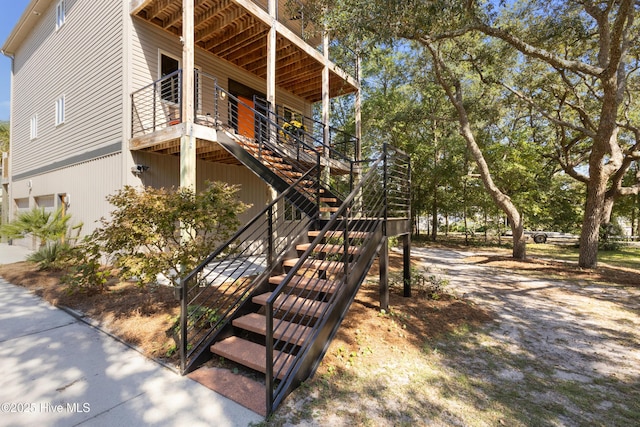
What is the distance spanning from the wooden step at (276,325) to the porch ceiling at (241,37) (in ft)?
22.6

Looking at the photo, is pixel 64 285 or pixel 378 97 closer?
pixel 64 285

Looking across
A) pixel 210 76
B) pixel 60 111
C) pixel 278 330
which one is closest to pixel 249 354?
pixel 278 330

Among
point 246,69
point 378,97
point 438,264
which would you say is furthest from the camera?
point 378,97

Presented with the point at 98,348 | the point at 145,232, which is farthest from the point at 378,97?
the point at 98,348

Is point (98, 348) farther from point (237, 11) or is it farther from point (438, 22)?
point (438, 22)

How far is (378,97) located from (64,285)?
1718 cm

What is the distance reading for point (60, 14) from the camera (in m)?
10.3

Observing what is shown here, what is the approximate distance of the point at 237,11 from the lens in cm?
725

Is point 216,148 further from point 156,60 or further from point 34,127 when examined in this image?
point 34,127

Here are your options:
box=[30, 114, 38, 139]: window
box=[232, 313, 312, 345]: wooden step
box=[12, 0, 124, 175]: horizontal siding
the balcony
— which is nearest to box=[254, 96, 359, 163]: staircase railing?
→ the balcony

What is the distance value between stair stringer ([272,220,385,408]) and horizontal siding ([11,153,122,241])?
695 cm

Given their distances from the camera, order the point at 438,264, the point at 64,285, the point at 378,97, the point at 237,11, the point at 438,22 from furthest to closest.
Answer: the point at 378,97, the point at 438,264, the point at 237,11, the point at 438,22, the point at 64,285

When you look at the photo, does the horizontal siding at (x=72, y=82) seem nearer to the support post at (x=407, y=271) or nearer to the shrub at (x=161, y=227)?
the shrub at (x=161, y=227)

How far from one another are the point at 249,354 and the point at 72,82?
11.3 meters
